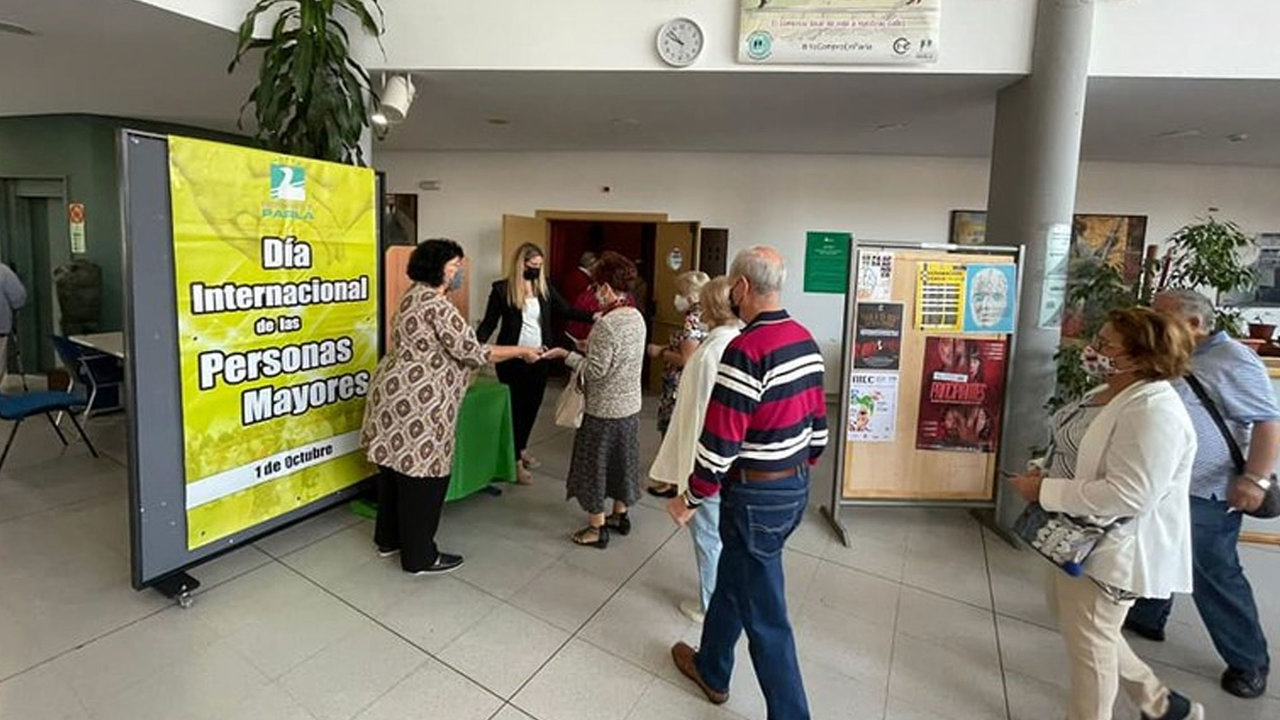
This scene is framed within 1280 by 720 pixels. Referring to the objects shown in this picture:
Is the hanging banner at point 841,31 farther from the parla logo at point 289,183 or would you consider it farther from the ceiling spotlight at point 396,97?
the parla logo at point 289,183

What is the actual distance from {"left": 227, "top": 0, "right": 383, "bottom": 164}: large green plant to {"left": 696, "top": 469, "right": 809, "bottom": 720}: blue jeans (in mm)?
→ 2934

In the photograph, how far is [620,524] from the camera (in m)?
3.49

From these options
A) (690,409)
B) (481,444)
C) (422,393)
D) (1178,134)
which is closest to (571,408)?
(481,444)

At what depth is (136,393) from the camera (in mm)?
2396

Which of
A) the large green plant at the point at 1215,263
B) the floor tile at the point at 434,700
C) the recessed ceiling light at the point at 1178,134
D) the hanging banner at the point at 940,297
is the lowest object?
the floor tile at the point at 434,700

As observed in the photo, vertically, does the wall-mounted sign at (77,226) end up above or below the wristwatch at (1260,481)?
above

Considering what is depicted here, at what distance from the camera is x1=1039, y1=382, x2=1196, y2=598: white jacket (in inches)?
64.2

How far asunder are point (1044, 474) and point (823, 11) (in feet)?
9.01

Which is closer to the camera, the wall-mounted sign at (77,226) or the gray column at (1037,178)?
the gray column at (1037,178)

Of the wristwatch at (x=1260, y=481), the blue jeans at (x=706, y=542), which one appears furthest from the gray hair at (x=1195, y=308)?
the blue jeans at (x=706, y=542)

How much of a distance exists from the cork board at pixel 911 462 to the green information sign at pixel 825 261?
340cm

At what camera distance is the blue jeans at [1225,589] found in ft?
7.50

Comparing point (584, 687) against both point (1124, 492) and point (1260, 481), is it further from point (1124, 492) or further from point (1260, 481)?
point (1260, 481)

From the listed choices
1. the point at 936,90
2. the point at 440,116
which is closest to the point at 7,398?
the point at 440,116
